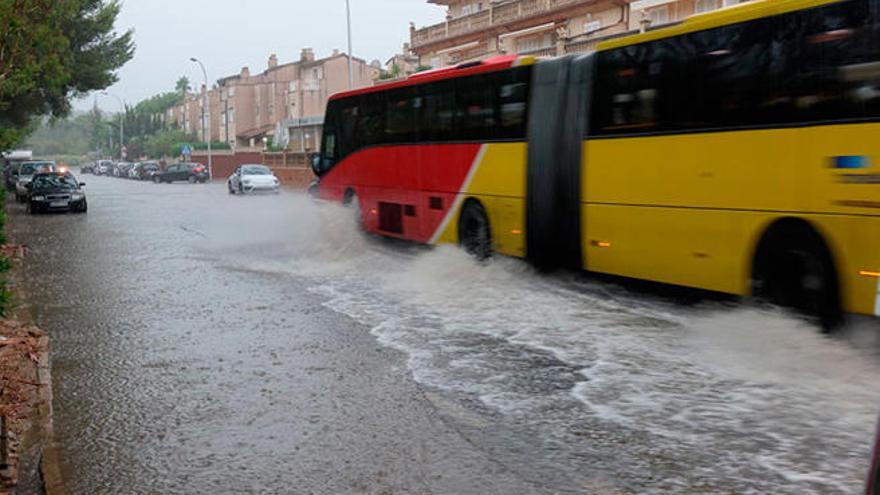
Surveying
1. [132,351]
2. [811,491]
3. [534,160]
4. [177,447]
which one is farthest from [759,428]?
[534,160]

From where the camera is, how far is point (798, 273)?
7.90 meters

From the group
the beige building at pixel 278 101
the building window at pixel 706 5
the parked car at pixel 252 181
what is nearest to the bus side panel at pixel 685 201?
the building window at pixel 706 5

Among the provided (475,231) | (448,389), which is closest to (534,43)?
(475,231)

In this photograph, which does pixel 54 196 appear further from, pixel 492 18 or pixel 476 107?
pixel 492 18

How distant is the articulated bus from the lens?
7.35m

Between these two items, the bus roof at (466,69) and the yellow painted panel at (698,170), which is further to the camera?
the bus roof at (466,69)

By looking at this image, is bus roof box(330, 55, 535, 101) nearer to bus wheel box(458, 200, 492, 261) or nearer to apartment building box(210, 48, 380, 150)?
bus wheel box(458, 200, 492, 261)

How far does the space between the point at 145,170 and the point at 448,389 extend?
7175 cm

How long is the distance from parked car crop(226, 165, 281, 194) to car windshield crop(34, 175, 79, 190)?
9.73 m

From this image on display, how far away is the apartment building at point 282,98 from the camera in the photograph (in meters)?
73.1

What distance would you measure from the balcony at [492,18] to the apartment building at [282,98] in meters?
18.7

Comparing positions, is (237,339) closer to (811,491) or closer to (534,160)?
(534,160)

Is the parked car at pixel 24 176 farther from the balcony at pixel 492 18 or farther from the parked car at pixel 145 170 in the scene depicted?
the parked car at pixel 145 170

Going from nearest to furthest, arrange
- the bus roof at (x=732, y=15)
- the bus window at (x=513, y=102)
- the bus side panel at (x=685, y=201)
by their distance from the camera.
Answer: the bus roof at (x=732, y=15)
the bus side panel at (x=685, y=201)
the bus window at (x=513, y=102)
